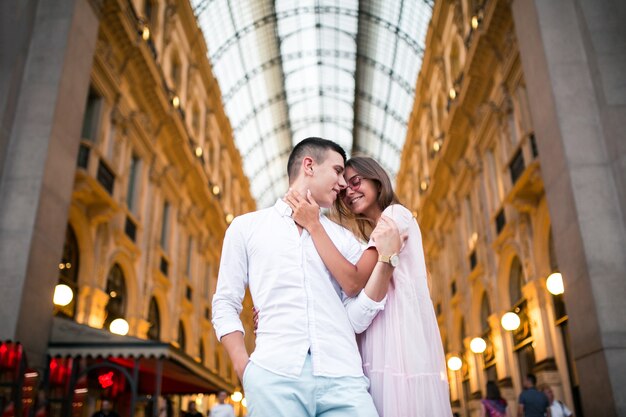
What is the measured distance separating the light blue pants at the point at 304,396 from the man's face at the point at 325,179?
78cm

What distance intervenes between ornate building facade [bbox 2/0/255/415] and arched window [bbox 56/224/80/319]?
0.04m

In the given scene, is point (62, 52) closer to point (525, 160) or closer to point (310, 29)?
point (525, 160)

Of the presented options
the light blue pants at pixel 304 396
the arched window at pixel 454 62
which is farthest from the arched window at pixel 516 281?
the light blue pants at pixel 304 396

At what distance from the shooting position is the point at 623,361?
7.86m

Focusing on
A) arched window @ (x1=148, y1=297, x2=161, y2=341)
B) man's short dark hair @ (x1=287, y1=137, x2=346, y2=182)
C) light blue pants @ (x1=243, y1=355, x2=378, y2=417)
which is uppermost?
arched window @ (x1=148, y1=297, x2=161, y2=341)

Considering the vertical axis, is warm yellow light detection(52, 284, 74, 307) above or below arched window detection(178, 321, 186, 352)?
below

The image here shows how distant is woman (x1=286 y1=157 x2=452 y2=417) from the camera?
239cm

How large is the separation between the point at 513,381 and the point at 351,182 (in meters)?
15.8

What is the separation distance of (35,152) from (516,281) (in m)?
13.4

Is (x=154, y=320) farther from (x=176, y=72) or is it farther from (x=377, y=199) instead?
(x=377, y=199)

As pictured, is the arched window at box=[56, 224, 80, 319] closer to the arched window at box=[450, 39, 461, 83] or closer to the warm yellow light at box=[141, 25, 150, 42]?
the warm yellow light at box=[141, 25, 150, 42]

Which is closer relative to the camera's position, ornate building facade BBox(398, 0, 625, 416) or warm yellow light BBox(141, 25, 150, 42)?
ornate building facade BBox(398, 0, 625, 416)

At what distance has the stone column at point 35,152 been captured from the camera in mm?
9484

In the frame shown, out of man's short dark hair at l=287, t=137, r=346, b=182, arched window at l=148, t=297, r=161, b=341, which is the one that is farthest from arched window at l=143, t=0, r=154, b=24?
man's short dark hair at l=287, t=137, r=346, b=182
